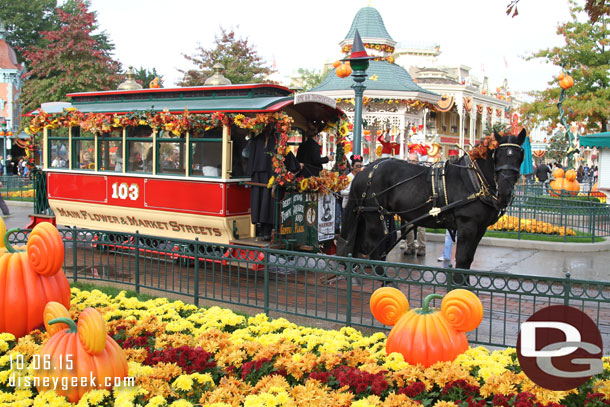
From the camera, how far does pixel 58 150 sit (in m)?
13.9

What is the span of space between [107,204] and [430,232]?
825cm

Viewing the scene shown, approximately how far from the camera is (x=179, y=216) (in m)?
11.5

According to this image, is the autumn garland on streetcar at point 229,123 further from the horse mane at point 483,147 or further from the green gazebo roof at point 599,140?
the green gazebo roof at point 599,140

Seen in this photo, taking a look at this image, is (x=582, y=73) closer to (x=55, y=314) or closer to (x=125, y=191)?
(x=125, y=191)

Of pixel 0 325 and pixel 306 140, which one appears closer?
pixel 0 325

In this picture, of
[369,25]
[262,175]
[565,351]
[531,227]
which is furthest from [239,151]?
[369,25]

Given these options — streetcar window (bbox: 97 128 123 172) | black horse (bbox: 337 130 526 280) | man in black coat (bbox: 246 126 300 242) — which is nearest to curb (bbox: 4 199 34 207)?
streetcar window (bbox: 97 128 123 172)

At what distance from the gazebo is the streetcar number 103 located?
18.2 meters

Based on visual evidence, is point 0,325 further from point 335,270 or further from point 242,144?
point 242,144

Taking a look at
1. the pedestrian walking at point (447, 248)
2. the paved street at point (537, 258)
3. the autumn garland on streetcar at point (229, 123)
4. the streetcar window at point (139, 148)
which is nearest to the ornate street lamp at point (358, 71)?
the autumn garland on streetcar at point (229, 123)

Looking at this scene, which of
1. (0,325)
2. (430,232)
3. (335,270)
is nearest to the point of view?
(0,325)

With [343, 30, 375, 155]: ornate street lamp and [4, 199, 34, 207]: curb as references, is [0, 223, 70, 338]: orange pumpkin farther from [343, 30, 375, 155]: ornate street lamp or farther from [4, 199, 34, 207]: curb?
[4, 199, 34, 207]: curb

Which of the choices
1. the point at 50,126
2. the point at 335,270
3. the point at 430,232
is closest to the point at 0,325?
the point at 335,270

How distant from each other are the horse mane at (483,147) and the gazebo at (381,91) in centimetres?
2030
